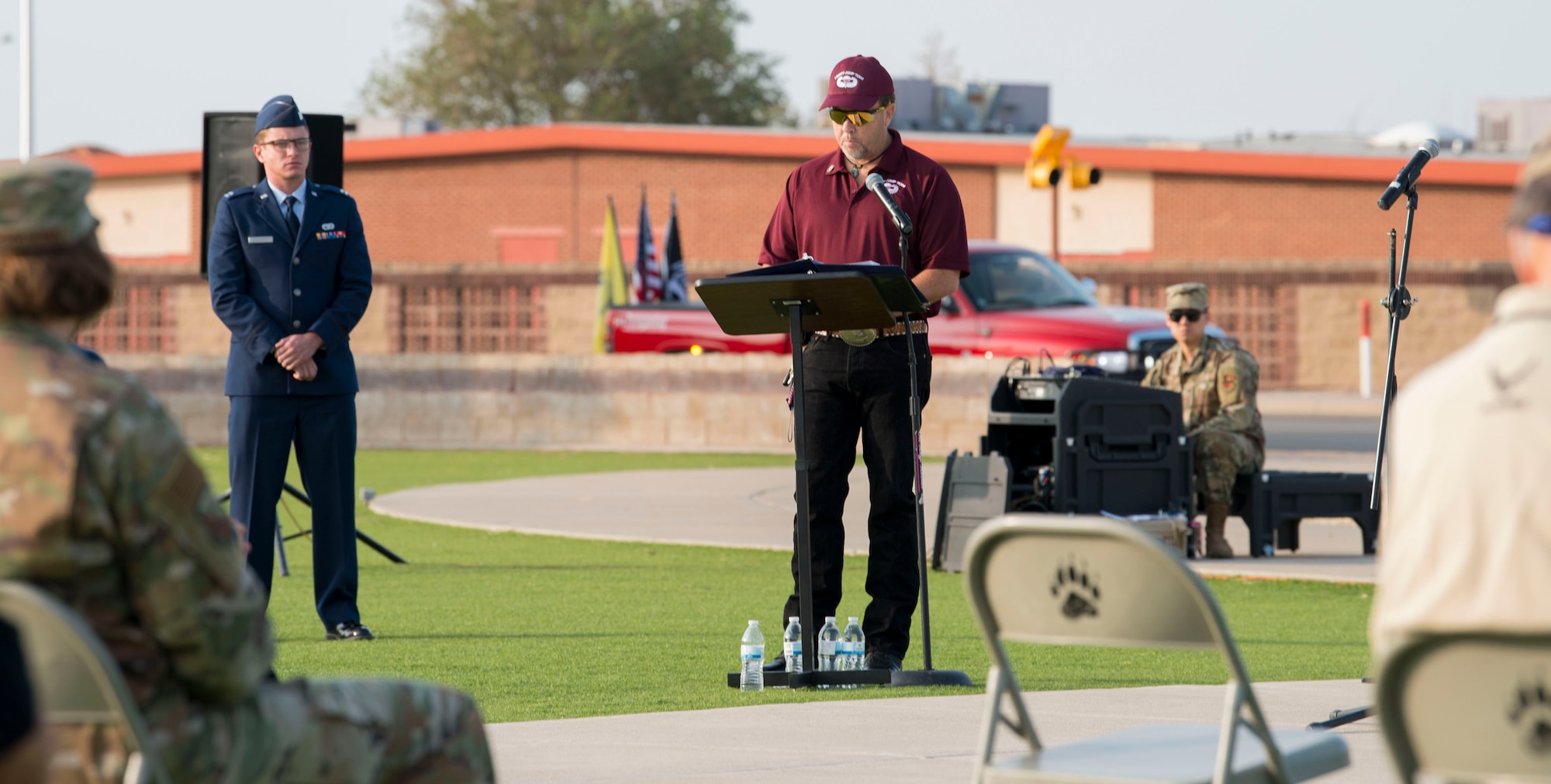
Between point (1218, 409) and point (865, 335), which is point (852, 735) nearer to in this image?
point (865, 335)

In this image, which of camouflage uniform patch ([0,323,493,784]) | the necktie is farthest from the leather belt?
camouflage uniform patch ([0,323,493,784])

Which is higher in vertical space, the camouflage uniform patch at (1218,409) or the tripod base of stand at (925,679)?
the camouflage uniform patch at (1218,409)

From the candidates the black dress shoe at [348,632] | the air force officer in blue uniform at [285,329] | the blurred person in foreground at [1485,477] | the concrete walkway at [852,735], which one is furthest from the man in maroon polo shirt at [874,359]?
the blurred person in foreground at [1485,477]

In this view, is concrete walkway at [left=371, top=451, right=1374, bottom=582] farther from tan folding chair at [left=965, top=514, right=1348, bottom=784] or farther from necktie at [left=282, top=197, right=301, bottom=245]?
tan folding chair at [left=965, top=514, right=1348, bottom=784]

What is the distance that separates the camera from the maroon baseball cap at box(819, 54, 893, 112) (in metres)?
7.20

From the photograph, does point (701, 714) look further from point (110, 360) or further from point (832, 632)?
point (110, 360)

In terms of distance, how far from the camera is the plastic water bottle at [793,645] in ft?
24.6

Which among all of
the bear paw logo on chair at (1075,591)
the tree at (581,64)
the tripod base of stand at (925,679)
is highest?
the tree at (581,64)

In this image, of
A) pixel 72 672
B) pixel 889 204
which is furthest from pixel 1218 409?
pixel 72 672

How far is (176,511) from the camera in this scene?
296cm

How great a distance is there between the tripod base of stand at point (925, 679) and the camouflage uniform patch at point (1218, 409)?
18.1 ft

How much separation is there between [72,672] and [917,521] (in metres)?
4.64

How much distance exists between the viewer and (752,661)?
24.0 ft

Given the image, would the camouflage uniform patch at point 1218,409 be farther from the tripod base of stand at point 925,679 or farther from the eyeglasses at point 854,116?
the eyeglasses at point 854,116
